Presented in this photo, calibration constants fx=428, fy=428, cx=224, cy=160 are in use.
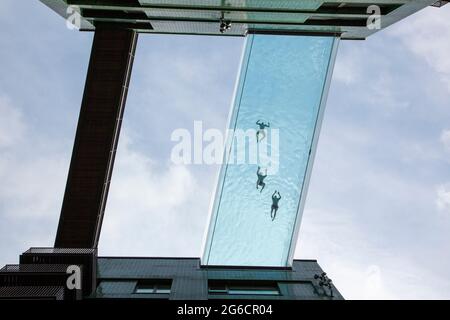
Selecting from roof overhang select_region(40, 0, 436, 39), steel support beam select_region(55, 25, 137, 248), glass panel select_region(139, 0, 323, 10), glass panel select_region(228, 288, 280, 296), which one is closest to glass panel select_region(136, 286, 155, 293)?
steel support beam select_region(55, 25, 137, 248)

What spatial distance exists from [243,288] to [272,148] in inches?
183

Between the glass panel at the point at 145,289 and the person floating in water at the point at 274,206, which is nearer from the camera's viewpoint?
the glass panel at the point at 145,289

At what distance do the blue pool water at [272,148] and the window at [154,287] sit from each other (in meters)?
1.70

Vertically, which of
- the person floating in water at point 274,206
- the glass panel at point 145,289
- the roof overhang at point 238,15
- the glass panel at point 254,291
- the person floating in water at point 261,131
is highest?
the roof overhang at point 238,15

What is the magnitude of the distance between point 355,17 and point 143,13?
7.04m

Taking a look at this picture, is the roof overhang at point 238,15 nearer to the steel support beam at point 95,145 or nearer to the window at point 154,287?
the steel support beam at point 95,145

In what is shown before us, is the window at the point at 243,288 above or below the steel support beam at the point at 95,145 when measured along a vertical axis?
below

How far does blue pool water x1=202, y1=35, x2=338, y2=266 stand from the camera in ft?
46.7

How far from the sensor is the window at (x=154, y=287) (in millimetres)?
12727

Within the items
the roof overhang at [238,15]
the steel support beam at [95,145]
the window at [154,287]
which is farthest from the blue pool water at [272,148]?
the steel support beam at [95,145]

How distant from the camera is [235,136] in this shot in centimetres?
1432
